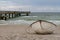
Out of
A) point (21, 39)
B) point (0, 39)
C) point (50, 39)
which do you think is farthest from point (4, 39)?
point (50, 39)

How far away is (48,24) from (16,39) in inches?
86.5

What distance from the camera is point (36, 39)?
832 cm

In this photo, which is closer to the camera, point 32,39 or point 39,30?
point 32,39

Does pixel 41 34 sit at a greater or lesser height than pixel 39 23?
lesser

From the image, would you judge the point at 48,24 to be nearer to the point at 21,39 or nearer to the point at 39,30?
the point at 39,30

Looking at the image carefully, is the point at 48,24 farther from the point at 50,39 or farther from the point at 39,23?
the point at 50,39

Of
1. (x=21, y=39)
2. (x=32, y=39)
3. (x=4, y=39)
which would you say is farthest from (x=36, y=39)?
(x=4, y=39)

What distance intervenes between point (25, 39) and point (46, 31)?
6.03 ft

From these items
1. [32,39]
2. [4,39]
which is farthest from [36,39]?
[4,39]

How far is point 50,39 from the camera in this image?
27.3 ft

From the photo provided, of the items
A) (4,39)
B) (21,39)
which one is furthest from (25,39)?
(4,39)

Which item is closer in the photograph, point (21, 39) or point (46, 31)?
point (21, 39)

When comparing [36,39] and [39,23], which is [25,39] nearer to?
[36,39]

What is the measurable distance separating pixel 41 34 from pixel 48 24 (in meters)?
0.70
